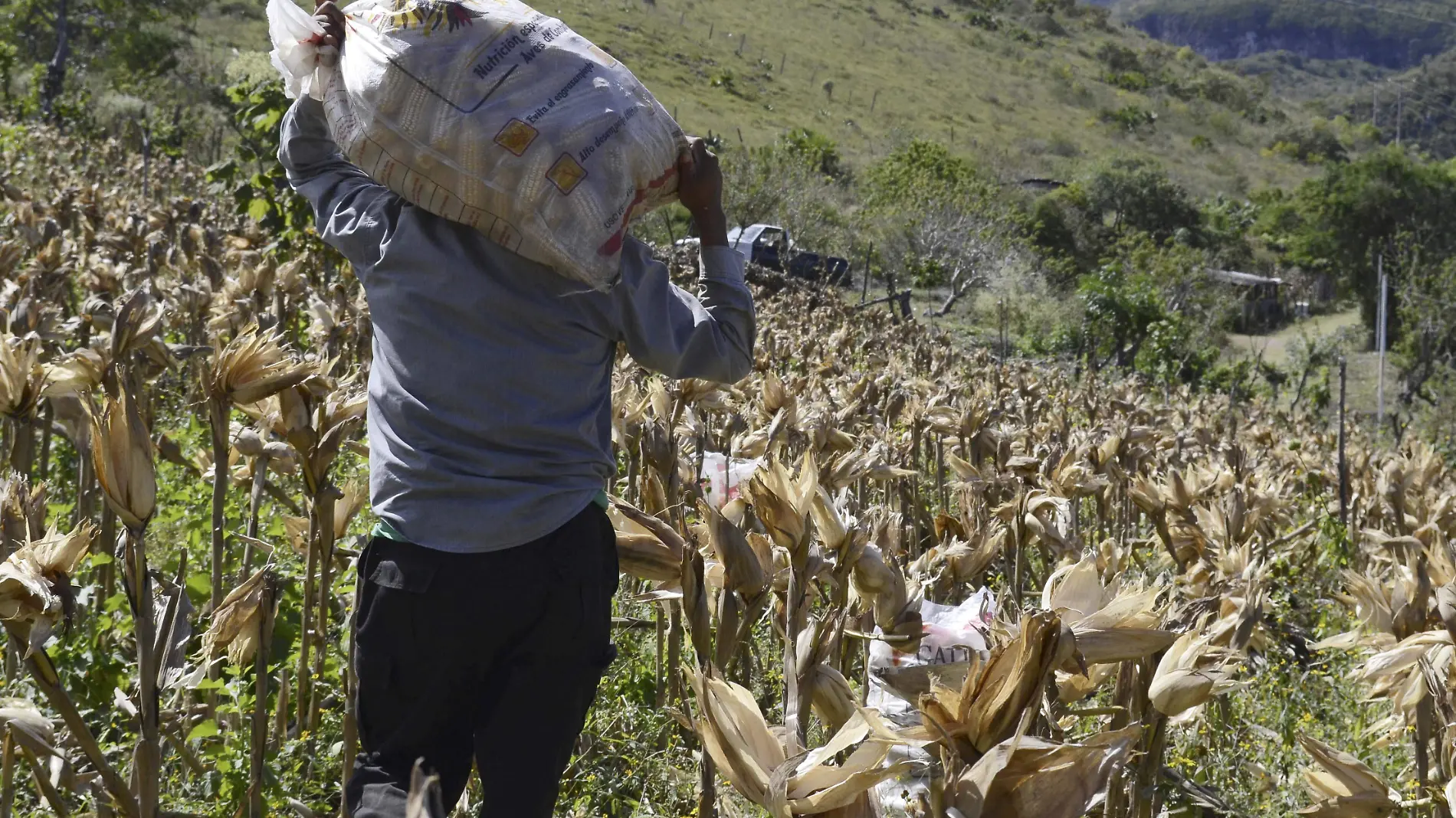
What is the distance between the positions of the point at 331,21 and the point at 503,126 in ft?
1.52

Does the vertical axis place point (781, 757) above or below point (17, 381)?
above

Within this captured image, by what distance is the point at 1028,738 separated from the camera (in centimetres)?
88

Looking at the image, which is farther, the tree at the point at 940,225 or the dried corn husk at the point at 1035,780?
the tree at the point at 940,225

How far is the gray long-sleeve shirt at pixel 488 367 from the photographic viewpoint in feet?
6.23

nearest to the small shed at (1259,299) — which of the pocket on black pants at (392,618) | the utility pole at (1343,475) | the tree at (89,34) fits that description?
the tree at (89,34)

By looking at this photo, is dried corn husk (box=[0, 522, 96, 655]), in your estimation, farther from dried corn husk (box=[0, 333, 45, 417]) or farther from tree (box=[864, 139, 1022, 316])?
tree (box=[864, 139, 1022, 316])

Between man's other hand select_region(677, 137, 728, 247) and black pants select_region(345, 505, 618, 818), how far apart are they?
566 millimetres

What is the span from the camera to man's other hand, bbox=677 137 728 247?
2.05 metres

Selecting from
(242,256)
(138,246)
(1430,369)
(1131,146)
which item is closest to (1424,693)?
(242,256)

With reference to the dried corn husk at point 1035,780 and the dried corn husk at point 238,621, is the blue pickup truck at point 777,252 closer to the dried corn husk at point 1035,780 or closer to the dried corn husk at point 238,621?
the dried corn husk at point 238,621

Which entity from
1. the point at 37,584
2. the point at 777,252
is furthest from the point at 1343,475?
the point at 777,252

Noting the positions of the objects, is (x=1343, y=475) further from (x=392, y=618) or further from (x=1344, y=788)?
(x=392, y=618)

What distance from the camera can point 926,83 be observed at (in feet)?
215

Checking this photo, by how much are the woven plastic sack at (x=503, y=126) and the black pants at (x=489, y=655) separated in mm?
507
